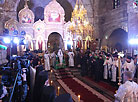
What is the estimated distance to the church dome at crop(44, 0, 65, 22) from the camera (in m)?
18.9

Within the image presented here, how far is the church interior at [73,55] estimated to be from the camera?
3.79 metres

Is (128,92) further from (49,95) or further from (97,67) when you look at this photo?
(97,67)

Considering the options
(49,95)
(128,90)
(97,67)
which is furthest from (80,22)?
(49,95)

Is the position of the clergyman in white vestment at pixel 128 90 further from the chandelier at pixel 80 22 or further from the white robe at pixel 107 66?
the chandelier at pixel 80 22

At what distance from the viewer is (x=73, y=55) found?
1281 cm

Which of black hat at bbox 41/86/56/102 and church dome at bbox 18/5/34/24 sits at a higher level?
church dome at bbox 18/5/34/24

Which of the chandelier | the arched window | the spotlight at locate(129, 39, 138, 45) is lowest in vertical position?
the spotlight at locate(129, 39, 138, 45)

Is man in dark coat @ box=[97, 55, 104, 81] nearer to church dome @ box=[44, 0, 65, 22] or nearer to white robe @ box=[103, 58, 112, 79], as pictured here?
white robe @ box=[103, 58, 112, 79]

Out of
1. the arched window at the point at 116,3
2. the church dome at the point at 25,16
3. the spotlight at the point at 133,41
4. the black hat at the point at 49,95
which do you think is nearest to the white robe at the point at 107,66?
the spotlight at the point at 133,41

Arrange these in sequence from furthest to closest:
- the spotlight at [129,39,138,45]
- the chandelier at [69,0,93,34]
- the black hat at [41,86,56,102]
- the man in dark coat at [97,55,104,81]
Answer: the chandelier at [69,0,93,34] → the spotlight at [129,39,138,45] → the man in dark coat at [97,55,104,81] → the black hat at [41,86,56,102]

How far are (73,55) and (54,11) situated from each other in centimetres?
896

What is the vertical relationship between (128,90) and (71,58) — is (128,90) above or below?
below

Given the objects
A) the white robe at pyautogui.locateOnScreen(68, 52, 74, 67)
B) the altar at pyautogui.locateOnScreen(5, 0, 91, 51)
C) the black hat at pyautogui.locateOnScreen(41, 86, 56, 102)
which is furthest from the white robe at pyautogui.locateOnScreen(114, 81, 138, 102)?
the altar at pyautogui.locateOnScreen(5, 0, 91, 51)

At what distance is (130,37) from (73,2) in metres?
10.9
